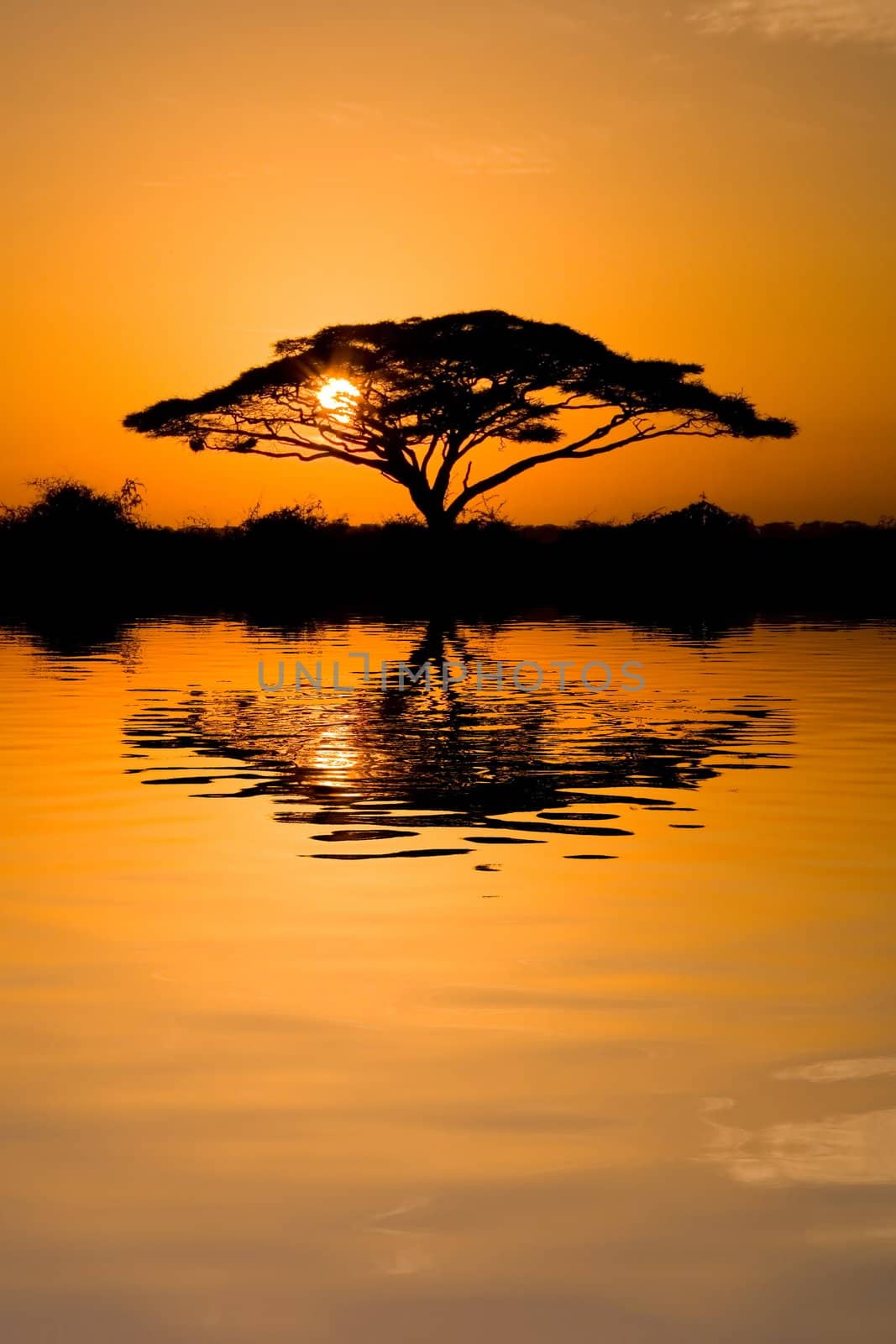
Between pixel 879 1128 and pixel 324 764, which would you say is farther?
pixel 324 764

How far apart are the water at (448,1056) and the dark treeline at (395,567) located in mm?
34851

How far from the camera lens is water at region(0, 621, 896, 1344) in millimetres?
3475

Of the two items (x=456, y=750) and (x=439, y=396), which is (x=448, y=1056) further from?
(x=439, y=396)

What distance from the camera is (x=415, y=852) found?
836 cm

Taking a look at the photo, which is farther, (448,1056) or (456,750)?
(456,750)

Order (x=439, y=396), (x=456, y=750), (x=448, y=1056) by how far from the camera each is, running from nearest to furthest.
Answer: (x=448, y=1056), (x=456, y=750), (x=439, y=396)

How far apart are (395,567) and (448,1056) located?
4752 centimetres

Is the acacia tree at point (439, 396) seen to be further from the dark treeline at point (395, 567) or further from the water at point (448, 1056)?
the water at point (448, 1056)

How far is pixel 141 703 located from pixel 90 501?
32776 mm

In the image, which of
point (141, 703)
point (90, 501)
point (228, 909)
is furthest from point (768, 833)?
point (90, 501)

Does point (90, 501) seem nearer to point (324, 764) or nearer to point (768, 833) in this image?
point (324, 764)

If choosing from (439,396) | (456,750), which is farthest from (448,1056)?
(439,396)

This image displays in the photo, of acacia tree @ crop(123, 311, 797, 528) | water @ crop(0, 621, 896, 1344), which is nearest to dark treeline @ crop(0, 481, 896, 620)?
acacia tree @ crop(123, 311, 797, 528)

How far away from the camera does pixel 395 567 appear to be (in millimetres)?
52281
